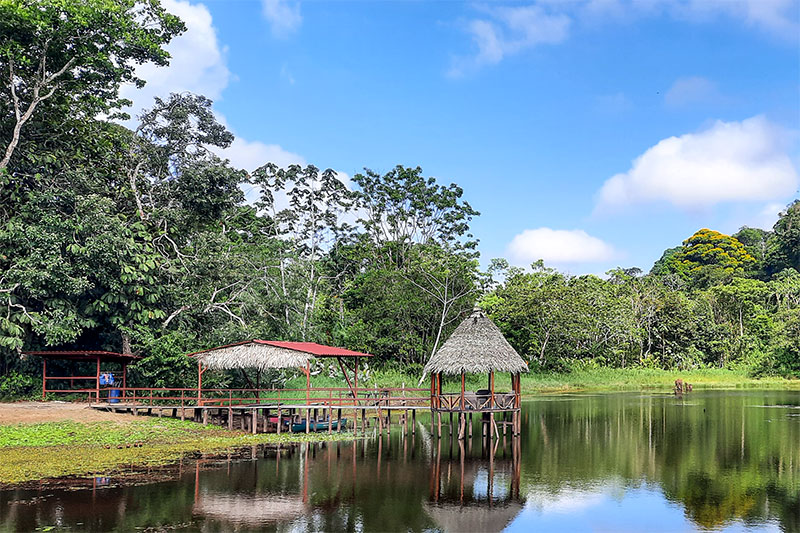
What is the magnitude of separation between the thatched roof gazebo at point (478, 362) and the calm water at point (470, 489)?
1455mm

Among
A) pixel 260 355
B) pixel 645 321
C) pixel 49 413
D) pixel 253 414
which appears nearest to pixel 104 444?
pixel 49 413

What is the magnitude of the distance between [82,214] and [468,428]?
62.1 ft

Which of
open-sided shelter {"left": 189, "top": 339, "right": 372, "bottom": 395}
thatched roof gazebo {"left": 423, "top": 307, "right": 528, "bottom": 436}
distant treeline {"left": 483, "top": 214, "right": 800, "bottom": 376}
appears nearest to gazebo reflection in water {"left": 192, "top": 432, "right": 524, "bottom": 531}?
thatched roof gazebo {"left": 423, "top": 307, "right": 528, "bottom": 436}

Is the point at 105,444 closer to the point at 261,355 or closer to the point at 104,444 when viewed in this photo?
the point at 104,444

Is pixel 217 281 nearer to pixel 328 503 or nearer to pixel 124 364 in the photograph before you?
pixel 124 364

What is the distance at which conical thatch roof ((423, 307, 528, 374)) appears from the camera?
78.6 ft

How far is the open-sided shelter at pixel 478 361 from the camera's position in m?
24.0

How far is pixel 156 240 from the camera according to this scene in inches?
1382

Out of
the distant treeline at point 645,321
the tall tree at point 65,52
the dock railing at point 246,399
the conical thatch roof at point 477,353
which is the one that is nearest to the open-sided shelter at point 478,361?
the conical thatch roof at point 477,353

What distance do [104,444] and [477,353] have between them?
13.1m

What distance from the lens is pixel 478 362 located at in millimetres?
23953

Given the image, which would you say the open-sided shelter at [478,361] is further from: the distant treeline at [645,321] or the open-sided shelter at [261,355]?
the distant treeline at [645,321]

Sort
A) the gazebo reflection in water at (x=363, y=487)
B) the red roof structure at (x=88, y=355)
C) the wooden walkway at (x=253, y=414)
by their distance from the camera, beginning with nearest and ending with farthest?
the gazebo reflection in water at (x=363, y=487) → the red roof structure at (x=88, y=355) → the wooden walkway at (x=253, y=414)

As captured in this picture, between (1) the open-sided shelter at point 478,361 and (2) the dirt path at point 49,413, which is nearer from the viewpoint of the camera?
(1) the open-sided shelter at point 478,361
